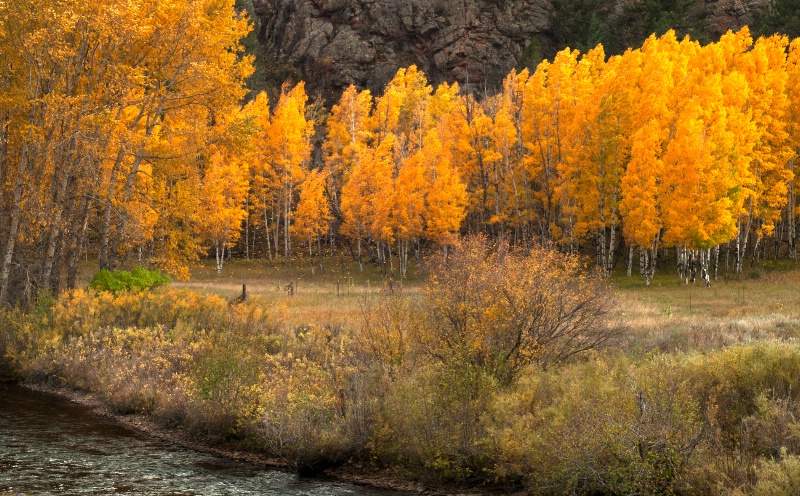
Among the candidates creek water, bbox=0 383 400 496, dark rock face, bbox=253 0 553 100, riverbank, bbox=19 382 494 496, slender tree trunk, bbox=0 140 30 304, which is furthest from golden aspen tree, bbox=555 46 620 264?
dark rock face, bbox=253 0 553 100

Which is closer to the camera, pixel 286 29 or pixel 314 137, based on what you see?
pixel 314 137


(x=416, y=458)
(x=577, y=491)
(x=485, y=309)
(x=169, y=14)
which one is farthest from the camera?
(x=169, y=14)

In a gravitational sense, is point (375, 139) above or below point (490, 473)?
above

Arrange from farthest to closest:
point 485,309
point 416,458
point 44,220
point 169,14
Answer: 1. point 169,14
2. point 44,220
3. point 485,309
4. point 416,458

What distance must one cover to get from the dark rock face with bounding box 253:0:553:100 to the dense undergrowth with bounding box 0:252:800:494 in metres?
63.0

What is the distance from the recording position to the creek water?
1077 centimetres

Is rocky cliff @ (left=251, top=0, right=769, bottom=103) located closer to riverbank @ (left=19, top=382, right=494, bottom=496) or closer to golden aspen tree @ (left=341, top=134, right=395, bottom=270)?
golden aspen tree @ (left=341, top=134, right=395, bottom=270)

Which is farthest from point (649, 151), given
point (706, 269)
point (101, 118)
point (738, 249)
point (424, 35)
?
point (424, 35)

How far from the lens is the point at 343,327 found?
21297mm

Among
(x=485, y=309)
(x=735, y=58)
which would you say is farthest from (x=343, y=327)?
(x=735, y=58)

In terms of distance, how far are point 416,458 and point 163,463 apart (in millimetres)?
4285

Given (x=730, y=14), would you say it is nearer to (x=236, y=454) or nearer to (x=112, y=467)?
(x=236, y=454)

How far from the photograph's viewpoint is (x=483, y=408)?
1169 cm

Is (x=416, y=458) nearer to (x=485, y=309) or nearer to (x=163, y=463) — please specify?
(x=485, y=309)
